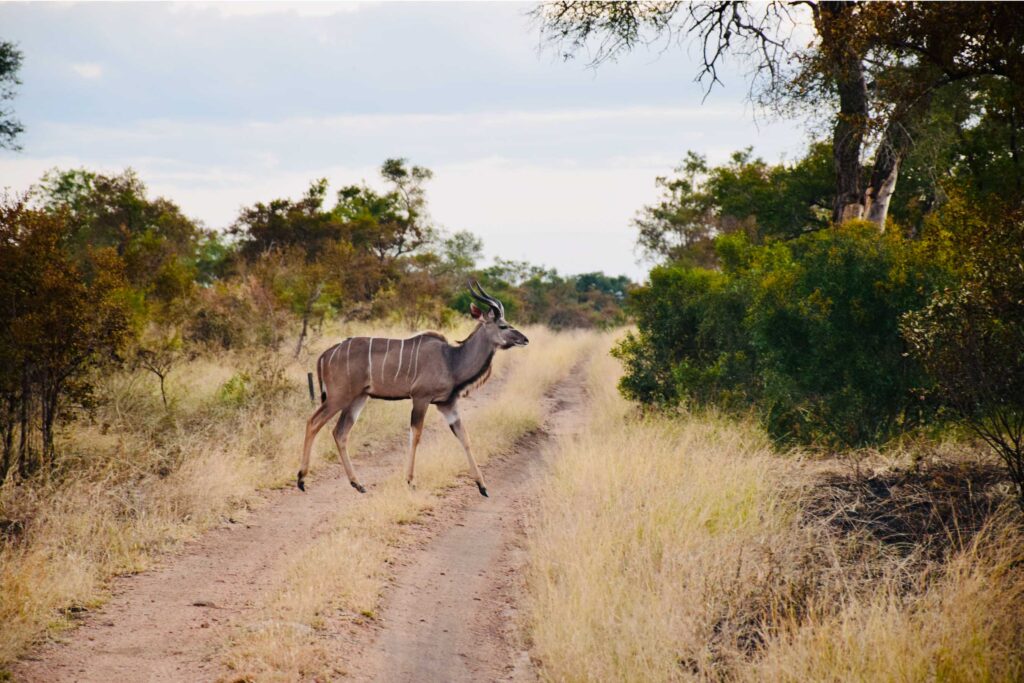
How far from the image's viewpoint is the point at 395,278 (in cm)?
3203

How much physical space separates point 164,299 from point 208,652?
527 inches

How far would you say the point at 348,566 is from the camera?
7371mm

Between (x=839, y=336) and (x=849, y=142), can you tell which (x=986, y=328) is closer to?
(x=839, y=336)

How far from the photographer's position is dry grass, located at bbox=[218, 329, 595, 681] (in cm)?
559

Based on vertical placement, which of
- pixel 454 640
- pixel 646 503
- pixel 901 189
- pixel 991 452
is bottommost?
pixel 454 640

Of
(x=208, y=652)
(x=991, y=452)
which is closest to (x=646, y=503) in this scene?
(x=991, y=452)

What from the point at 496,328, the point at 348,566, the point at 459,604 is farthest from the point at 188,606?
the point at 496,328

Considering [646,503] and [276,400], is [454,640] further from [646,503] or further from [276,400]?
[276,400]

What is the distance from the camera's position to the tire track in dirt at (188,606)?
5.55 m

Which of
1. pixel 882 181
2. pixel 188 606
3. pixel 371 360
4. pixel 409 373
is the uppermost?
pixel 882 181

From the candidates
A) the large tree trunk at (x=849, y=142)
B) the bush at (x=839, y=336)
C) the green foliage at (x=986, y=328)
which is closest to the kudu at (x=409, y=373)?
the bush at (x=839, y=336)

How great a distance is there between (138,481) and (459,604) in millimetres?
4715

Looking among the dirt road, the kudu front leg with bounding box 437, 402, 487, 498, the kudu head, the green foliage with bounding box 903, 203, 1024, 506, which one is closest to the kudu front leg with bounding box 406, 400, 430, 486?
the kudu front leg with bounding box 437, 402, 487, 498

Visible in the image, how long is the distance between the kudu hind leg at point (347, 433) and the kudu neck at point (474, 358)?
133cm
